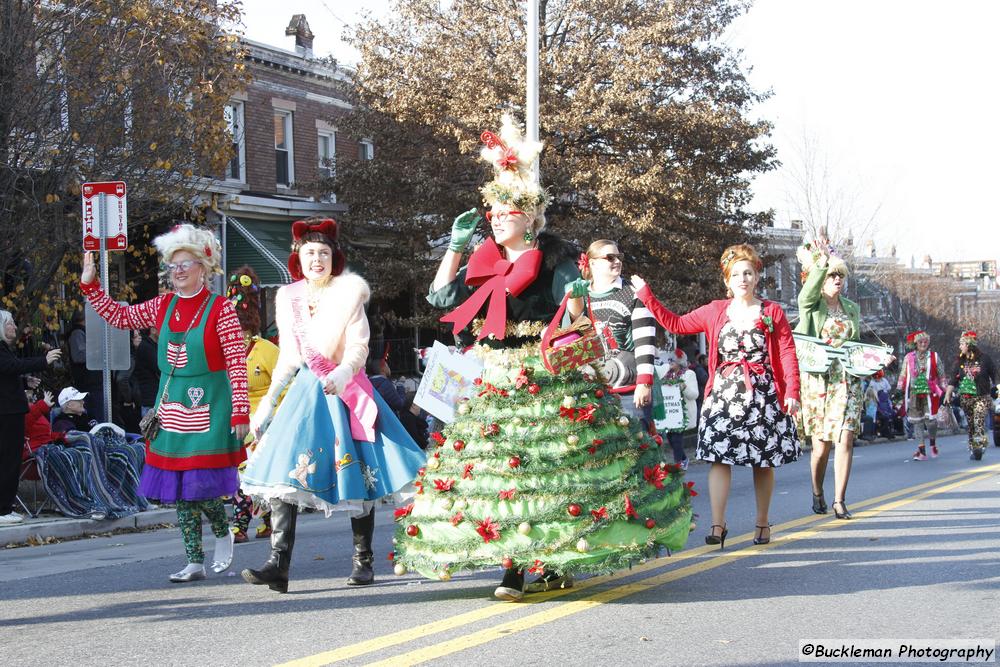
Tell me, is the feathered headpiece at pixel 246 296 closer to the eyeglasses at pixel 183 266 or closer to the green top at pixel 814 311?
the eyeglasses at pixel 183 266

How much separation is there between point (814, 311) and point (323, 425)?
4986 mm

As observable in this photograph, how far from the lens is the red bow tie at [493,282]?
6.34m

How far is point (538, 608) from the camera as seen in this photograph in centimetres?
600

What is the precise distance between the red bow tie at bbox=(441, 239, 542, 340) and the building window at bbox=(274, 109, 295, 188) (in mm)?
21574

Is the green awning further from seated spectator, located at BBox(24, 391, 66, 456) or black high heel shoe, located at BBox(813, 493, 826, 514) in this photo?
black high heel shoe, located at BBox(813, 493, 826, 514)

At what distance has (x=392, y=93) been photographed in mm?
24391

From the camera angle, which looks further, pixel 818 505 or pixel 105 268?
pixel 105 268

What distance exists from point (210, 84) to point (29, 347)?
4199 mm

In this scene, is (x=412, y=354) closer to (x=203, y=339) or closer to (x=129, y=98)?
(x=129, y=98)

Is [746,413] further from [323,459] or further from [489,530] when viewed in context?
[323,459]

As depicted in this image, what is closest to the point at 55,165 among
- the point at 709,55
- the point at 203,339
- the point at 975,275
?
the point at 203,339

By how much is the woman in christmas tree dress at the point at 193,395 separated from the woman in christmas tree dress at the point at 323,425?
33 cm

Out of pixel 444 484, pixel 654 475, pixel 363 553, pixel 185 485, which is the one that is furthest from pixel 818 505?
pixel 185 485

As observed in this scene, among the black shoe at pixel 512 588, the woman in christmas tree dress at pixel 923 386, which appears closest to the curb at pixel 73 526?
the black shoe at pixel 512 588
